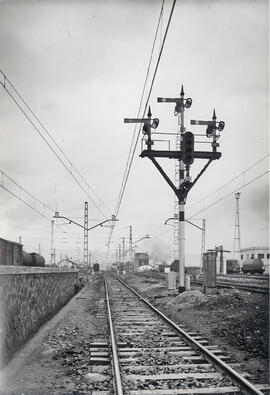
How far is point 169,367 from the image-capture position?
22.4 ft

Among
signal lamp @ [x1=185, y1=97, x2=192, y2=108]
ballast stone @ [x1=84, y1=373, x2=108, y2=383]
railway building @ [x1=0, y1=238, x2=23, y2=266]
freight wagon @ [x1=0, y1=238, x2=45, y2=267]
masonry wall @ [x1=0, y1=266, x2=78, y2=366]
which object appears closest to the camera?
ballast stone @ [x1=84, y1=373, x2=108, y2=383]

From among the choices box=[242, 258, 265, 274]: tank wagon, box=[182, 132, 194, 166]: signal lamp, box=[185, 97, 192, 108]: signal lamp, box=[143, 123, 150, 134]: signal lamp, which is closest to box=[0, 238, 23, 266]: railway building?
box=[143, 123, 150, 134]: signal lamp

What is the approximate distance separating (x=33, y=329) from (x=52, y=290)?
190 inches

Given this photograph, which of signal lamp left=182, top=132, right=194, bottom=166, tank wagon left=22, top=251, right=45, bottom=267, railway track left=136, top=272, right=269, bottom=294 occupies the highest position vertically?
signal lamp left=182, top=132, right=194, bottom=166

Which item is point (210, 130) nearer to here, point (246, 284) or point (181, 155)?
point (181, 155)

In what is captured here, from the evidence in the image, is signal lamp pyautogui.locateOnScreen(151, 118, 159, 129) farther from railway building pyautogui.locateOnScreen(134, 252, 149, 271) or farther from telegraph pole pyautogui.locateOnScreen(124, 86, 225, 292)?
railway building pyautogui.locateOnScreen(134, 252, 149, 271)

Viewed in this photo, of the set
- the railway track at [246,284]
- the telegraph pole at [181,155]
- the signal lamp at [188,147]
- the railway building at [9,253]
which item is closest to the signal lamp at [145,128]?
the telegraph pole at [181,155]

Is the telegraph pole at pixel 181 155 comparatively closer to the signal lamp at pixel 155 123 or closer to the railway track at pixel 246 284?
the signal lamp at pixel 155 123

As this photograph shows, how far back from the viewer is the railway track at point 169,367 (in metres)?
5.71

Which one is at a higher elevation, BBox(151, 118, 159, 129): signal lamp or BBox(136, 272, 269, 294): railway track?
BBox(151, 118, 159, 129): signal lamp

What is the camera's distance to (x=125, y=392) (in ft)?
18.3

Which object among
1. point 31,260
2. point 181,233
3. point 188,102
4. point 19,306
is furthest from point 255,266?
point 19,306

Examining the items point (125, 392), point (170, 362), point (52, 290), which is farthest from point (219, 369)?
point (52, 290)

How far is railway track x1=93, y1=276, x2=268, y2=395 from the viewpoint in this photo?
18.7ft
